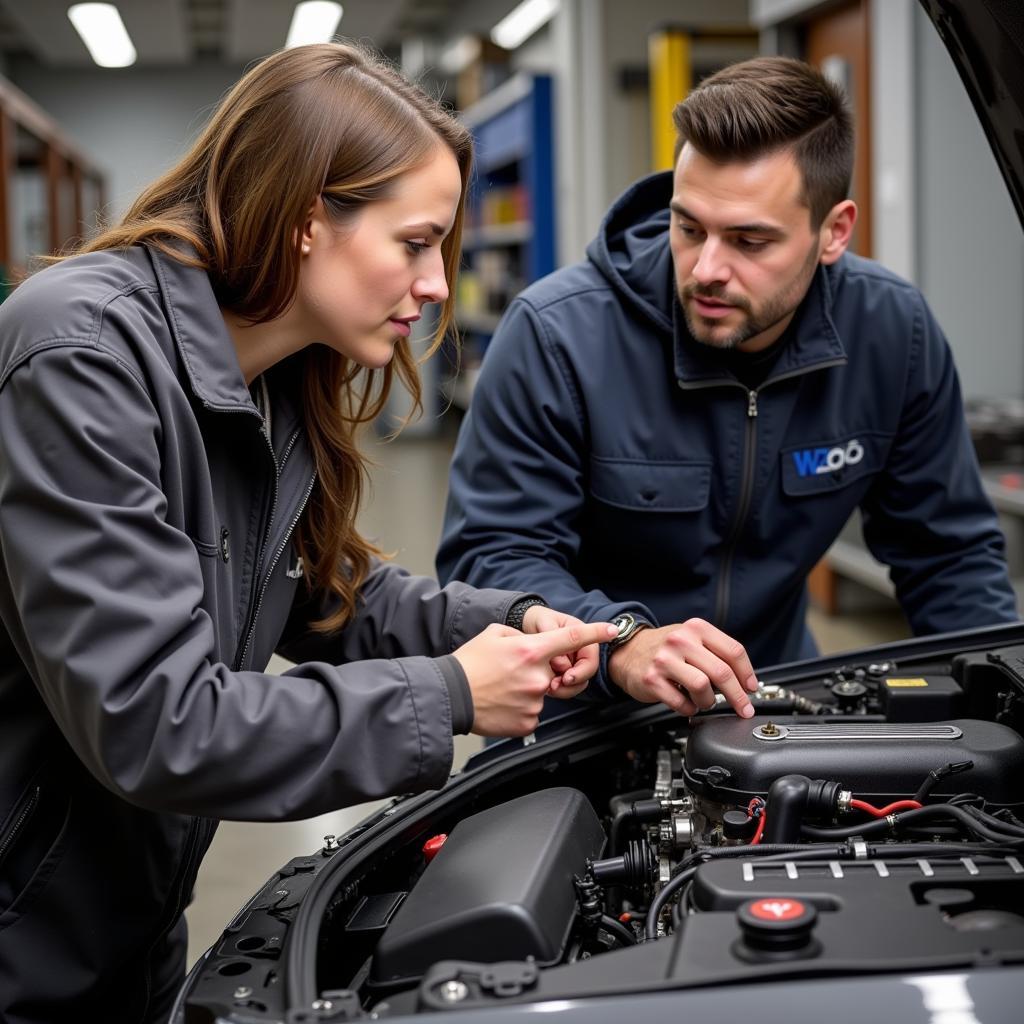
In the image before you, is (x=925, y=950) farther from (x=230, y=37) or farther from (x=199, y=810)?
(x=230, y=37)

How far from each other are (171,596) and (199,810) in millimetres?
176

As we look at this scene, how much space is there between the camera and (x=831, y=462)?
1.93 m

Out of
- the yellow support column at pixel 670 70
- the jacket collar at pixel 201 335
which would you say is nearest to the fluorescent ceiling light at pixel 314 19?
the yellow support column at pixel 670 70

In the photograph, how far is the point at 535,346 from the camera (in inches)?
74.4

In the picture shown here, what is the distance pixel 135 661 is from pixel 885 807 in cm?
73

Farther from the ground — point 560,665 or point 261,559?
point 261,559

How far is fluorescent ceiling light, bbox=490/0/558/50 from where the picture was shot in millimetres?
8953

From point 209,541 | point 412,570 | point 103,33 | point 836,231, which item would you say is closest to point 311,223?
point 209,541

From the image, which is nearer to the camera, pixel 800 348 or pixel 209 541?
pixel 209 541

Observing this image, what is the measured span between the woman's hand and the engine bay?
0.12 meters

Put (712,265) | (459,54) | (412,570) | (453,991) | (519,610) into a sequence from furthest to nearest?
(459,54) → (412,570) → (712,265) → (519,610) → (453,991)

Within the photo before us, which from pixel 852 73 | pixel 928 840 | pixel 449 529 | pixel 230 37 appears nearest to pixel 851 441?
pixel 449 529

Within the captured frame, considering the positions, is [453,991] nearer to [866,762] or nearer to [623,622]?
[866,762]

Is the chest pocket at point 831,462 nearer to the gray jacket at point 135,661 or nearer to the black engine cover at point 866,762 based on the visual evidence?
the black engine cover at point 866,762
